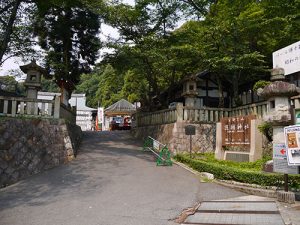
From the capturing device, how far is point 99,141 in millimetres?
20516

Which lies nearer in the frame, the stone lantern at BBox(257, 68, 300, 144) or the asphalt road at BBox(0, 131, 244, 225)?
the asphalt road at BBox(0, 131, 244, 225)

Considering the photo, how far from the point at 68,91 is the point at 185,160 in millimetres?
10013

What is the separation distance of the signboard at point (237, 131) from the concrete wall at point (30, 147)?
293 inches

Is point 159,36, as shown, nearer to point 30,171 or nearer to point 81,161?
point 81,161

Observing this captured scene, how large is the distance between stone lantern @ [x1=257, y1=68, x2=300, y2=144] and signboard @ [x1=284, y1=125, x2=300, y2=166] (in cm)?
123

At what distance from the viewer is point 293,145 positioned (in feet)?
25.5

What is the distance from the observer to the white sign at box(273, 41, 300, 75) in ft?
26.1

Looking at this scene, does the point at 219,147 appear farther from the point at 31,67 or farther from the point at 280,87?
→ the point at 31,67

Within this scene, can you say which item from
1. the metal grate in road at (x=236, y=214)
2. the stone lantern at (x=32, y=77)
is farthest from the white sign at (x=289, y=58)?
the stone lantern at (x=32, y=77)

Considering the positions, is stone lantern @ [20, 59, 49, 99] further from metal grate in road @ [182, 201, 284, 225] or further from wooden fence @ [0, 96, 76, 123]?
metal grate in road @ [182, 201, 284, 225]

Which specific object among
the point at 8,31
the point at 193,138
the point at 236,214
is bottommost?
the point at 236,214

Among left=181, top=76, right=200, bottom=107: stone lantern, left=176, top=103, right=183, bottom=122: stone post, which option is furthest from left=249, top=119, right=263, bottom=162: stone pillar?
left=181, top=76, right=200, bottom=107: stone lantern

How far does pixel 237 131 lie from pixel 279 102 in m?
4.02

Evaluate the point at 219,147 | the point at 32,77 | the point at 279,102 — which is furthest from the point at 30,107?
the point at 279,102
